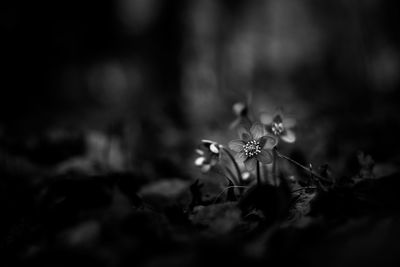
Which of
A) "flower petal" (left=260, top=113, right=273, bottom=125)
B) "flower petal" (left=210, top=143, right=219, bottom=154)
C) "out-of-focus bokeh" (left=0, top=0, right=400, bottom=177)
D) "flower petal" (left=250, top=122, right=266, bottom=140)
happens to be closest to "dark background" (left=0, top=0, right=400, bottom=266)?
"out-of-focus bokeh" (left=0, top=0, right=400, bottom=177)

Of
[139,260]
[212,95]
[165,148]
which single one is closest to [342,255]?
[139,260]

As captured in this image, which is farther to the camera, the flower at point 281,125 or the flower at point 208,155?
the flower at point 281,125

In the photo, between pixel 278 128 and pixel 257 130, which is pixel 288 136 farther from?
pixel 257 130

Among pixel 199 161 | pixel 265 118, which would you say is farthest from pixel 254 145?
pixel 199 161

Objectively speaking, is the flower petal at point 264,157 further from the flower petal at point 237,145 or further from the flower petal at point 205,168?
the flower petal at point 205,168

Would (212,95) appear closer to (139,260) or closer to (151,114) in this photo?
(151,114)

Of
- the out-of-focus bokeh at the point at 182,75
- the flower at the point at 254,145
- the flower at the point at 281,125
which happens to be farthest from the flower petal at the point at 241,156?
the out-of-focus bokeh at the point at 182,75

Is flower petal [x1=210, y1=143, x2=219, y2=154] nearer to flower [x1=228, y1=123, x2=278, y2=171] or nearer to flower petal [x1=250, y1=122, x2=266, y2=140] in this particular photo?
flower [x1=228, y1=123, x2=278, y2=171]

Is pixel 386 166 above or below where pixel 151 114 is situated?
below
